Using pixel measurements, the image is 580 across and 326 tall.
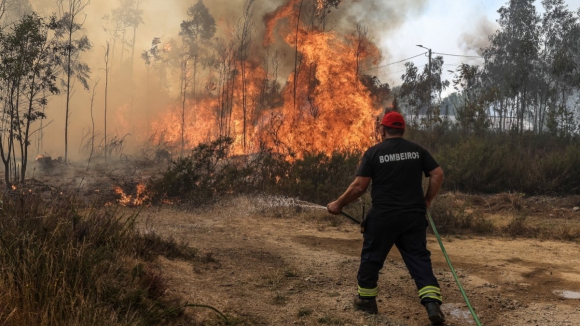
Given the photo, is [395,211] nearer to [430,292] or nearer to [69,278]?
[430,292]

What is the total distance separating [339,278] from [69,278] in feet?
9.84

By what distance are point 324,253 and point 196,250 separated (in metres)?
1.88

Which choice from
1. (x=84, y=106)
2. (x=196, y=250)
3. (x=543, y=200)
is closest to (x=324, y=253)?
(x=196, y=250)

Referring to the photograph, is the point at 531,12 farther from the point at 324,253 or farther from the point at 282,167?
the point at 324,253

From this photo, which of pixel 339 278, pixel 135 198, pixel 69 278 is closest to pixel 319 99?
pixel 135 198

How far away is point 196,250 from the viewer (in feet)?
20.0

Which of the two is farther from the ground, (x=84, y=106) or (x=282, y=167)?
(x=84, y=106)

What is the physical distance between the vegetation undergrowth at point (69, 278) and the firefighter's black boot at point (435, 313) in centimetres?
208

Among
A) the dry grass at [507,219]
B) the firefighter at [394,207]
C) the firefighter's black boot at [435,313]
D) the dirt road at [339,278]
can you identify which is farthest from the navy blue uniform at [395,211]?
the dry grass at [507,219]

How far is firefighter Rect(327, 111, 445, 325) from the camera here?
409 centimetres

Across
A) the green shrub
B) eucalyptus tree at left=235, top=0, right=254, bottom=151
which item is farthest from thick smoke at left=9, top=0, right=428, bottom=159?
the green shrub

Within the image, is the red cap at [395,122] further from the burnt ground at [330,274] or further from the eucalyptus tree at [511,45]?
the eucalyptus tree at [511,45]

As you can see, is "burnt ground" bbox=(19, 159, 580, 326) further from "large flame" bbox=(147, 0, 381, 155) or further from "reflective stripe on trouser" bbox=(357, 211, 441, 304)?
"large flame" bbox=(147, 0, 381, 155)

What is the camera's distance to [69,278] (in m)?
3.47
